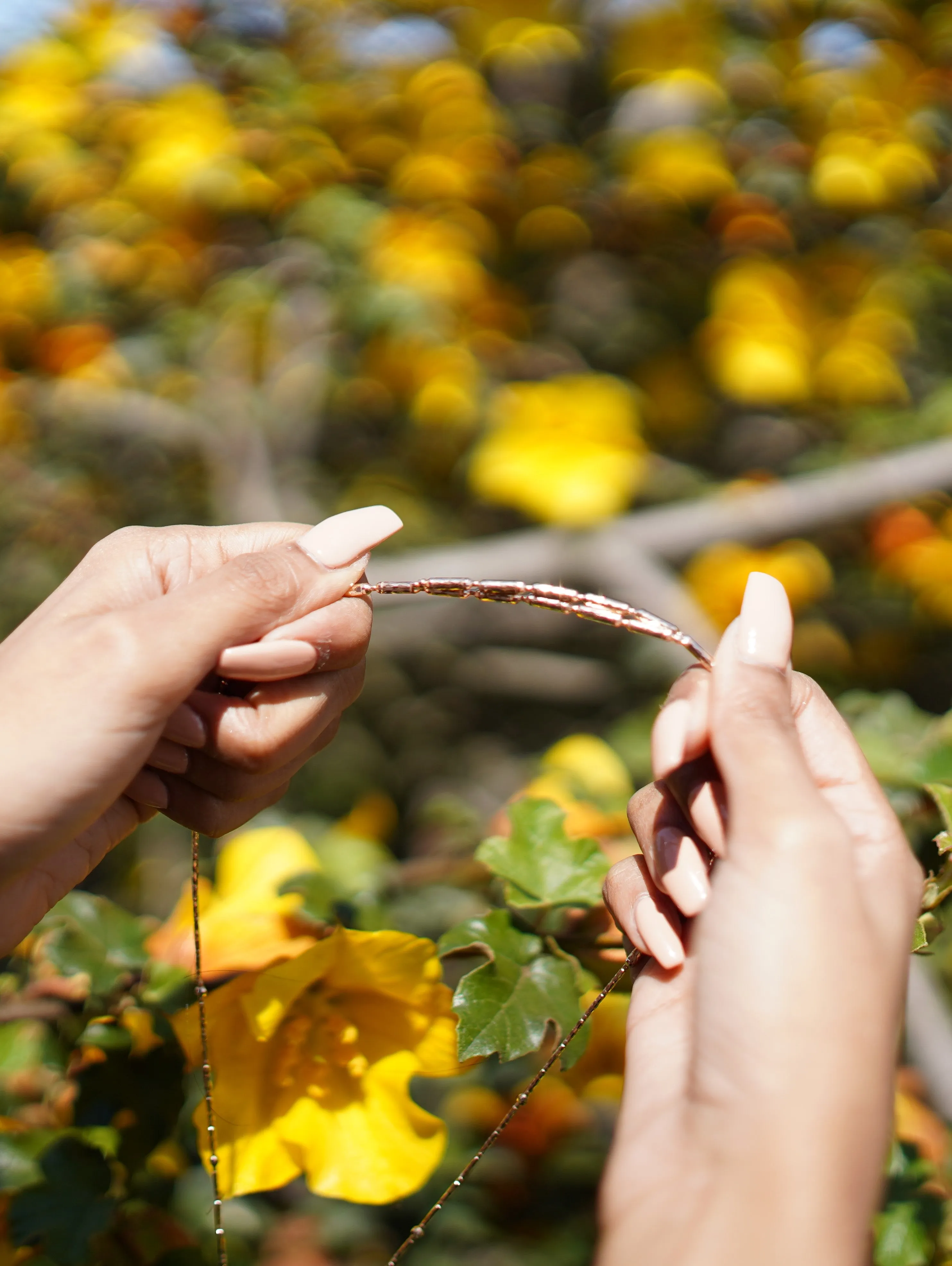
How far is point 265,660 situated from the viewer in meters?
0.64

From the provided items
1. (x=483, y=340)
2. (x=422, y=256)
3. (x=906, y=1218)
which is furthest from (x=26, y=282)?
(x=906, y=1218)

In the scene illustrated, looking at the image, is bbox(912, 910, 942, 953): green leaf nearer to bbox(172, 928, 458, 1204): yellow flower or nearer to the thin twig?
the thin twig

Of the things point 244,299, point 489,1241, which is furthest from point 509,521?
point 489,1241

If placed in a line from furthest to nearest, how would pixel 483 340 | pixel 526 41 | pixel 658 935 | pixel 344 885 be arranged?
pixel 483 340, pixel 526 41, pixel 344 885, pixel 658 935

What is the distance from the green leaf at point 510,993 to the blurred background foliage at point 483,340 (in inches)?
9.8

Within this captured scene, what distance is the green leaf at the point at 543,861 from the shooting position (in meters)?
0.76

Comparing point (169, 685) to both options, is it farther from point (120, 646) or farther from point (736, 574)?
point (736, 574)

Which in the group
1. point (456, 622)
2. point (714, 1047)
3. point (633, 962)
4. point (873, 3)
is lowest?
point (456, 622)

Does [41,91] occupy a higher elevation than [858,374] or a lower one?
higher

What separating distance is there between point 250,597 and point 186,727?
0.39 ft

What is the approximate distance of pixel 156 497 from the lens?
2.45 meters

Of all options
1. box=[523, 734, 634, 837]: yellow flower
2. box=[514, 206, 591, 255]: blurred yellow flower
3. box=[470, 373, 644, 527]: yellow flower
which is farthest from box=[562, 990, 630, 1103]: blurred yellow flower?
box=[514, 206, 591, 255]: blurred yellow flower

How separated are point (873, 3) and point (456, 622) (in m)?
1.51

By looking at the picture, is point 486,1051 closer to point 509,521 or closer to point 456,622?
point 456,622
